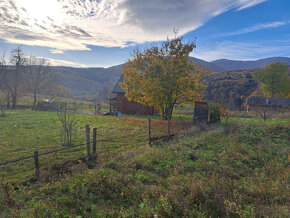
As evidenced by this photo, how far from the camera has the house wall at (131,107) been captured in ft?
84.6

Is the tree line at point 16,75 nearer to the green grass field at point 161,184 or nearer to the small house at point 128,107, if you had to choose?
the small house at point 128,107

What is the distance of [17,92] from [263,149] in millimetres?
41951

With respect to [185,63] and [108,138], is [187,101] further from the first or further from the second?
[108,138]

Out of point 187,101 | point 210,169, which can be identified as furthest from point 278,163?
point 187,101

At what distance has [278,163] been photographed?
292 inches

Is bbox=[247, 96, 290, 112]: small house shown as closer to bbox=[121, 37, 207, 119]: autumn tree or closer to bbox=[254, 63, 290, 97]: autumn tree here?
bbox=[254, 63, 290, 97]: autumn tree

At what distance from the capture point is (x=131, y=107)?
2667 cm

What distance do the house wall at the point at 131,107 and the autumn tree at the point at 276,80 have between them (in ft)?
145

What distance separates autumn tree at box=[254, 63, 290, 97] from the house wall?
44.1 meters

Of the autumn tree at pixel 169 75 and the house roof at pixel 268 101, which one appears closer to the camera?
the autumn tree at pixel 169 75

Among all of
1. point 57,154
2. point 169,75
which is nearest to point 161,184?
point 57,154

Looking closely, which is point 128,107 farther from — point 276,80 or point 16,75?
point 276,80

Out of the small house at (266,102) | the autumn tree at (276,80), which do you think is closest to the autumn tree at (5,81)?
the small house at (266,102)

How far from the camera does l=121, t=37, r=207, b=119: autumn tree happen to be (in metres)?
16.1
